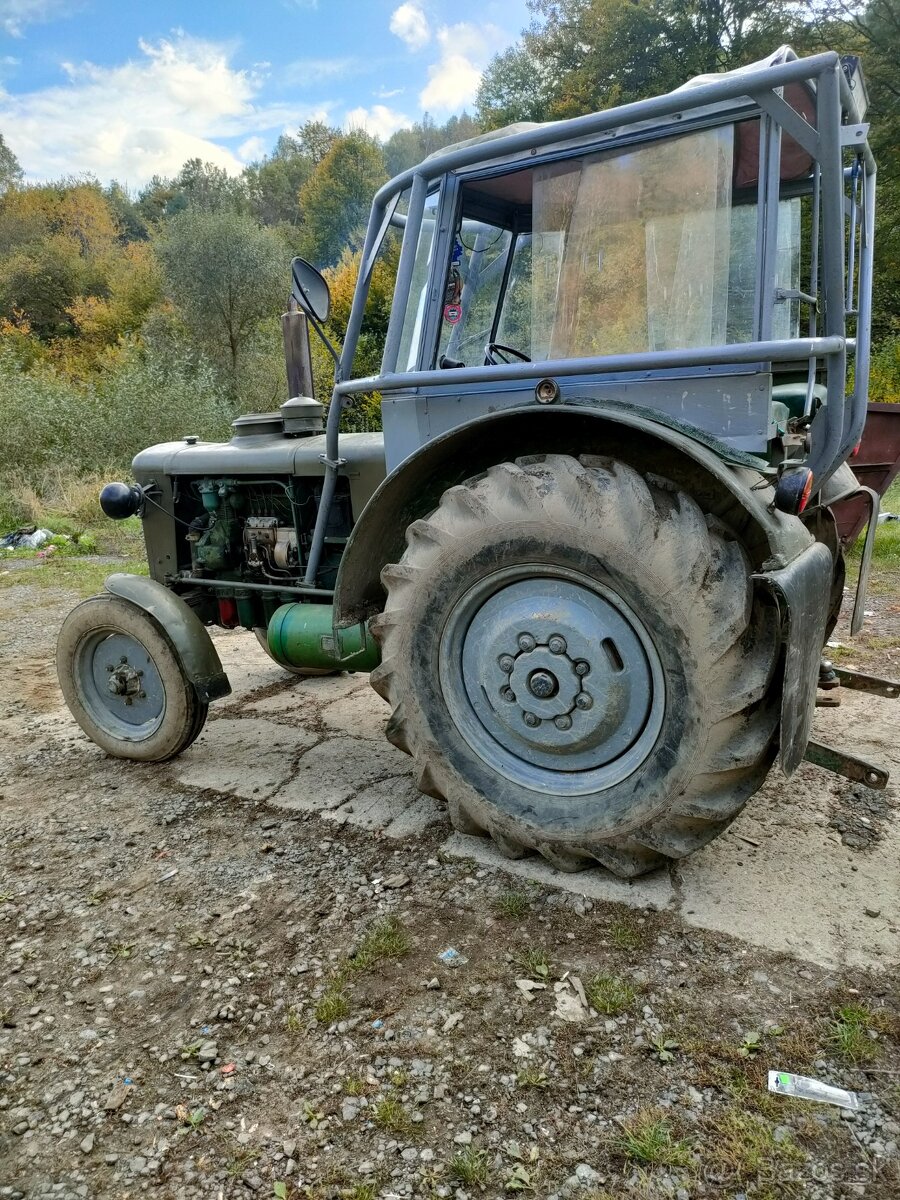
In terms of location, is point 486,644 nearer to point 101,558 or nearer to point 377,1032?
point 377,1032

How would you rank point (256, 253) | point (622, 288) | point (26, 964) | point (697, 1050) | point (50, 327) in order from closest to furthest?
point (697, 1050), point (26, 964), point (622, 288), point (256, 253), point (50, 327)

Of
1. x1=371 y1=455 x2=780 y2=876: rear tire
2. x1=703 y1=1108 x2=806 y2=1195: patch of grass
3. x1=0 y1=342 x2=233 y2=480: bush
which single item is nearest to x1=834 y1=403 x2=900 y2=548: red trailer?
x1=371 y1=455 x2=780 y2=876: rear tire

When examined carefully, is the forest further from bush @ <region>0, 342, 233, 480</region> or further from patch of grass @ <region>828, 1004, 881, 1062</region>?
patch of grass @ <region>828, 1004, 881, 1062</region>

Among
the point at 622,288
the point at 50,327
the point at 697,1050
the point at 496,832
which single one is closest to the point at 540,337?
the point at 622,288

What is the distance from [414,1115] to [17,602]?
25.0 feet

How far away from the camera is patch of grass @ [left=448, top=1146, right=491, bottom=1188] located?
5.47 feet

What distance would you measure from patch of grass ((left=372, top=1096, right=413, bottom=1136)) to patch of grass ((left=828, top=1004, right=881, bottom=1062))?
1056 millimetres

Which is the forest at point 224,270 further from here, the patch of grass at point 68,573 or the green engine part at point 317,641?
the patch of grass at point 68,573

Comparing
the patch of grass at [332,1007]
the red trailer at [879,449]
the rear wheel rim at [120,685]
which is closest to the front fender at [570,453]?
the rear wheel rim at [120,685]

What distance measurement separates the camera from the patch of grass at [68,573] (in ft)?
28.7

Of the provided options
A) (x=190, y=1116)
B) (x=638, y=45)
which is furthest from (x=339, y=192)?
(x=190, y=1116)

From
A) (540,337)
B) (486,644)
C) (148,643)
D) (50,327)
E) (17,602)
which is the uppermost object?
(50,327)

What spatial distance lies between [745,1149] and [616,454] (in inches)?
75.6

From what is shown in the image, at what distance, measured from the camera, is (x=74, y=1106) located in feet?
6.32
